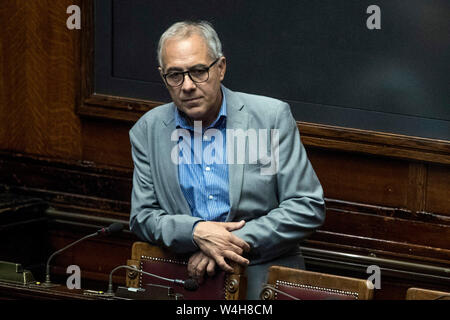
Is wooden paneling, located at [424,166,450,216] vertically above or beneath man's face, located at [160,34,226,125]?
beneath

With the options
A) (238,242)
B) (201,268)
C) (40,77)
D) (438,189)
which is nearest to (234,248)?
(238,242)

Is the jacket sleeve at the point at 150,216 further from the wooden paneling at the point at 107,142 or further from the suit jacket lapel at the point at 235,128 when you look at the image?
the wooden paneling at the point at 107,142

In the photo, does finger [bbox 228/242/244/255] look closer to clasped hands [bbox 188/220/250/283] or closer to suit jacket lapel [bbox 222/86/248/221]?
clasped hands [bbox 188/220/250/283]

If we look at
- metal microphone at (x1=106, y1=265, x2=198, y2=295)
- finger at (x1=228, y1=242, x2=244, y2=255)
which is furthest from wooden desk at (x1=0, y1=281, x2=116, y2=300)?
finger at (x1=228, y1=242, x2=244, y2=255)

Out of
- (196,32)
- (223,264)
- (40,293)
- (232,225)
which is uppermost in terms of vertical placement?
(196,32)

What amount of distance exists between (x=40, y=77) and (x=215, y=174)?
189 centimetres

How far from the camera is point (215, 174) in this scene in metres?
3.61

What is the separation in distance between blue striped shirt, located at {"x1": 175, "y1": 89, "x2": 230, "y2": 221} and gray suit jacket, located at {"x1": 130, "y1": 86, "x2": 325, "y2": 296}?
0.12 feet

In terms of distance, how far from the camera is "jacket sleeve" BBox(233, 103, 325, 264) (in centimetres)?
349

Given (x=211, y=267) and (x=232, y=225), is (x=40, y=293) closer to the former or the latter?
(x=211, y=267)

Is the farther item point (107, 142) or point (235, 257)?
point (107, 142)

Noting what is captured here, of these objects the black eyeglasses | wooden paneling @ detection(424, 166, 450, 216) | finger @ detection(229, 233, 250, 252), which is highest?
the black eyeglasses

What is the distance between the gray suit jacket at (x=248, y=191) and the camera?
350 cm

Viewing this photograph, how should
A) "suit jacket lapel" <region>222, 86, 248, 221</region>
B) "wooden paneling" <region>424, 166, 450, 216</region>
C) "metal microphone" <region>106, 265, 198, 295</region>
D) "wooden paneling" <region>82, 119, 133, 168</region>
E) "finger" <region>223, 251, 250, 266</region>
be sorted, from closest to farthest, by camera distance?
"metal microphone" <region>106, 265, 198, 295</region> < "finger" <region>223, 251, 250, 266</region> < "suit jacket lapel" <region>222, 86, 248, 221</region> < "wooden paneling" <region>424, 166, 450, 216</region> < "wooden paneling" <region>82, 119, 133, 168</region>
